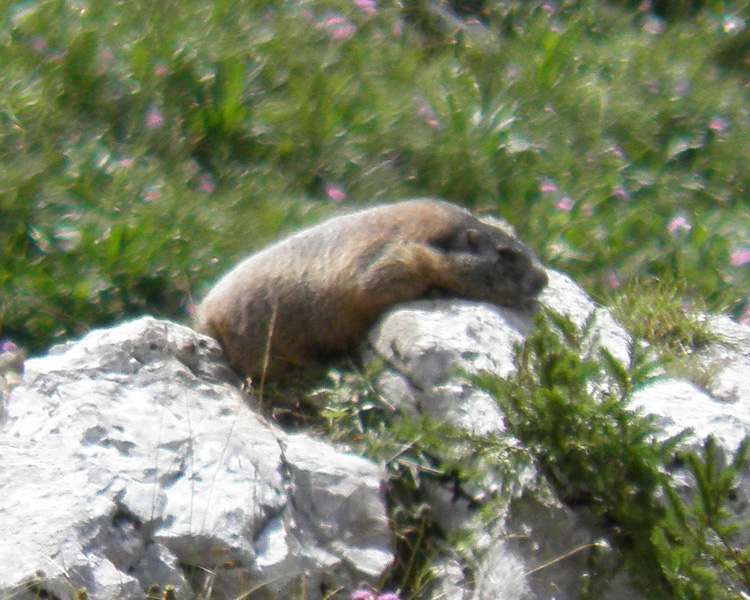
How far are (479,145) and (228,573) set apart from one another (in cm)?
379

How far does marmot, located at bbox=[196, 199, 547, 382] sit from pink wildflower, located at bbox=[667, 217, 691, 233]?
199 centimetres

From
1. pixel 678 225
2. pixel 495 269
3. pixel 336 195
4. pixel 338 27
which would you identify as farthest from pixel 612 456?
pixel 338 27

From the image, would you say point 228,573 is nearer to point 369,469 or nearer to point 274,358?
point 369,469

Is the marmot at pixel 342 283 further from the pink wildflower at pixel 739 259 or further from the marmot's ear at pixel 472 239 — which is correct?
the pink wildflower at pixel 739 259

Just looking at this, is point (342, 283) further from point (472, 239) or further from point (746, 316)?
point (746, 316)

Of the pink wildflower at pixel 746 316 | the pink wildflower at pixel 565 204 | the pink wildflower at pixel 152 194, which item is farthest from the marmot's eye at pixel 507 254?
the pink wildflower at pixel 152 194

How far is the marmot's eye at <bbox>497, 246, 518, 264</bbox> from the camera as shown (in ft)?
15.3

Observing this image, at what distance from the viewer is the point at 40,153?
5.65 m

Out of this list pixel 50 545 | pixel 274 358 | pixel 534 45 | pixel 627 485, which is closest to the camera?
pixel 50 545

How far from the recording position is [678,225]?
6320 mm

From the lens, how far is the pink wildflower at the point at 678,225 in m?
6.28

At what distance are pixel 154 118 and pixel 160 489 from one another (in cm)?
319

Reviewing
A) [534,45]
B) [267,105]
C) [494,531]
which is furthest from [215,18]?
[494,531]

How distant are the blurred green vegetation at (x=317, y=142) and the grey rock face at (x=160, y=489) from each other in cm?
108
